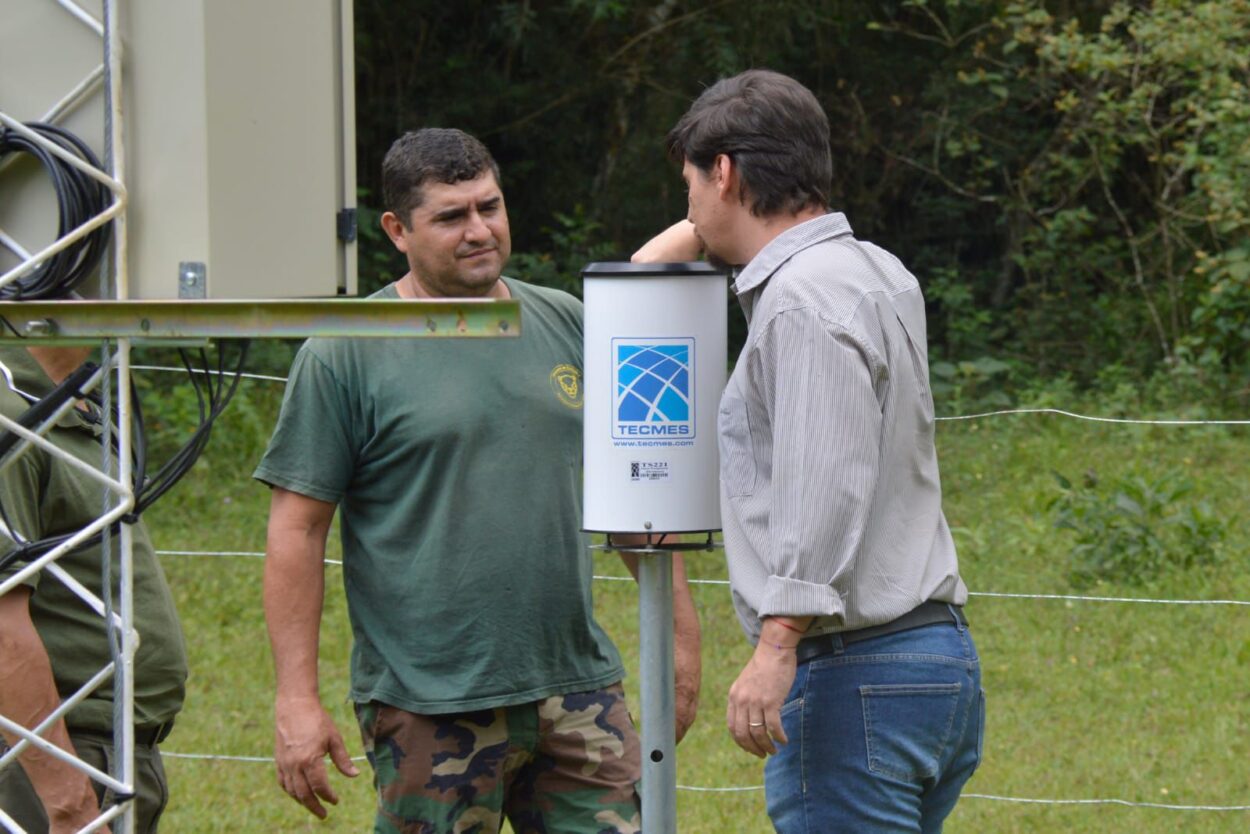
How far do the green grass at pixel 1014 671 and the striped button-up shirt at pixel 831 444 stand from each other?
2715 millimetres

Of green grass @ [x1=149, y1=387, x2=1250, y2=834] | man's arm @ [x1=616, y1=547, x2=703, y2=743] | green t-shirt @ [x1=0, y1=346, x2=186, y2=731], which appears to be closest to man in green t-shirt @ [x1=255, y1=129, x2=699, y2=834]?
man's arm @ [x1=616, y1=547, x2=703, y2=743]

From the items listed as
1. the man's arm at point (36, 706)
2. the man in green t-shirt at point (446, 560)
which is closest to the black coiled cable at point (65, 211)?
the man's arm at point (36, 706)

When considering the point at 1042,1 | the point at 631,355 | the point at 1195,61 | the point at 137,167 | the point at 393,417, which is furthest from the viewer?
the point at 1042,1

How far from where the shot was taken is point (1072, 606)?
25.3ft

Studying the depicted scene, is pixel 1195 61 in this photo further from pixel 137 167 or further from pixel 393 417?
pixel 137 167

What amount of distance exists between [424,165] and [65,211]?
42.8 inches

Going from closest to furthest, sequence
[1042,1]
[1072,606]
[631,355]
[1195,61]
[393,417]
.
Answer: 1. [631,355]
2. [393,417]
3. [1072,606]
4. [1195,61]
5. [1042,1]

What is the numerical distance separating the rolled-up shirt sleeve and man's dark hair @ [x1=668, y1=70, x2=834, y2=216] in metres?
0.27

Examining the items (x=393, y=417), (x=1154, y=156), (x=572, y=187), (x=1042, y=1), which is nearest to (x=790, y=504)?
(x=393, y=417)

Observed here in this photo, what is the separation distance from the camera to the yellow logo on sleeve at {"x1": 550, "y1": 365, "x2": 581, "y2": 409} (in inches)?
143

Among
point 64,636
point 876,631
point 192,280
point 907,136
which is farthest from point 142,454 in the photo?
point 907,136

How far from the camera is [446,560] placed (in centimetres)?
353

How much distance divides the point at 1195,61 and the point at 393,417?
946 cm

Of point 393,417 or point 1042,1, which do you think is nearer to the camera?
point 393,417
